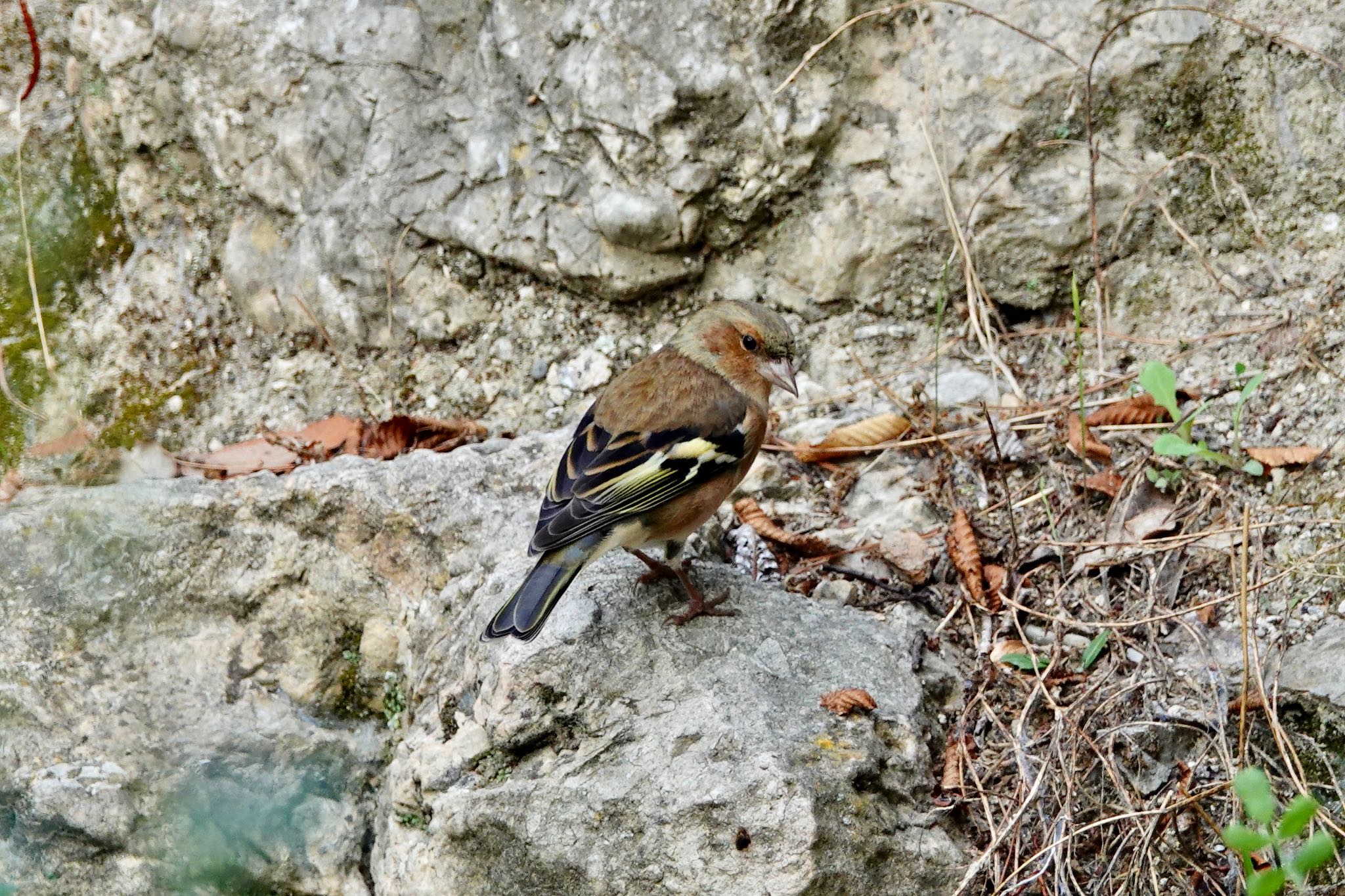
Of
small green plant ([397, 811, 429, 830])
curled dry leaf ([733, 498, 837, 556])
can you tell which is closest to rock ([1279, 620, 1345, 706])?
curled dry leaf ([733, 498, 837, 556])

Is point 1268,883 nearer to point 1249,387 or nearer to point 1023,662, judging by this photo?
point 1023,662

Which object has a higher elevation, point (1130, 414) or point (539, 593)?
point (539, 593)

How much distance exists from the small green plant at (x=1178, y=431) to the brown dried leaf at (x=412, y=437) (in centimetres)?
239

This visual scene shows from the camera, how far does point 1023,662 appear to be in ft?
11.3

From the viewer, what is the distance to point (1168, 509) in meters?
3.78

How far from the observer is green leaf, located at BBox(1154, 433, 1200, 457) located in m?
3.65

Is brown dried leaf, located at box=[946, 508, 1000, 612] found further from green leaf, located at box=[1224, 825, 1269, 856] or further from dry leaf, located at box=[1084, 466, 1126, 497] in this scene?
green leaf, located at box=[1224, 825, 1269, 856]

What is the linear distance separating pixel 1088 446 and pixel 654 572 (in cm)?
153

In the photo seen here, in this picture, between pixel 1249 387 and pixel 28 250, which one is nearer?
pixel 1249 387

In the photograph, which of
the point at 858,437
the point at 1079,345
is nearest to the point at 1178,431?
the point at 1079,345

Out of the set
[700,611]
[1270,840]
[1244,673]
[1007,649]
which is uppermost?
[1270,840]

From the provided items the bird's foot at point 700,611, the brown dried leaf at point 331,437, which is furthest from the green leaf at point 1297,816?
the brown dried leaf at point 331,437

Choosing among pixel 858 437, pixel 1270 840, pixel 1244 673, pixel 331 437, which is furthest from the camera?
pixel 331 437

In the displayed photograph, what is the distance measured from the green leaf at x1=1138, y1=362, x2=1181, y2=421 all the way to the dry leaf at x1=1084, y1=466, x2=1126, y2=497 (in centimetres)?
26
